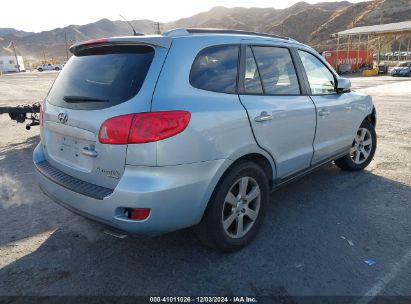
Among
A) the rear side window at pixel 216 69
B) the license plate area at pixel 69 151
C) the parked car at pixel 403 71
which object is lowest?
the parked car at pixel 403 71

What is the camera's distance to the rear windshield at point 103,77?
2.63 metres

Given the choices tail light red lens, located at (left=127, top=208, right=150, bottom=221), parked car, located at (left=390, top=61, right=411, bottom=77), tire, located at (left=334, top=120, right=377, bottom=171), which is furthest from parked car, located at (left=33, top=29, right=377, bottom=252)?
parked car, located at (left=390, top=61, right=411, bottom=77)

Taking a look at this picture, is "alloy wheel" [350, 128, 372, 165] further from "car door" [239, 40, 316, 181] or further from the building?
the building

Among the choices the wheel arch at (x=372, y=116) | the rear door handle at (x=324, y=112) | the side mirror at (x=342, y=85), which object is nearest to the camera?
the rear door handle at (x=324, y=112)

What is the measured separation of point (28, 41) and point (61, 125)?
217 m

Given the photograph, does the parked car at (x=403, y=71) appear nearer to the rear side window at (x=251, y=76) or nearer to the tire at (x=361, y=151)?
the tire at (x=361, y=151)

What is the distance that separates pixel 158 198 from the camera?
248cm

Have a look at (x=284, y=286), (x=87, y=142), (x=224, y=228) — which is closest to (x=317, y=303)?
(x=284, y=286)

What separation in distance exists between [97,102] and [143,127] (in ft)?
1.65

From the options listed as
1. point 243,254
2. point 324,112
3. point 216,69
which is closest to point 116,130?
point 216,69

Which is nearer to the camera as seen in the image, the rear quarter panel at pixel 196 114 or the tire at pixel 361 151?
the rear quarter panel at pixel 196 114

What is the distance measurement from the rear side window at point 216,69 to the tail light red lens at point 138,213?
100 cm

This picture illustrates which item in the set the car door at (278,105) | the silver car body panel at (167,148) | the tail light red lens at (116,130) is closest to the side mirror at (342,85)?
the car door at (278,105)

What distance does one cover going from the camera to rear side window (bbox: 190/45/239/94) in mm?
2799
